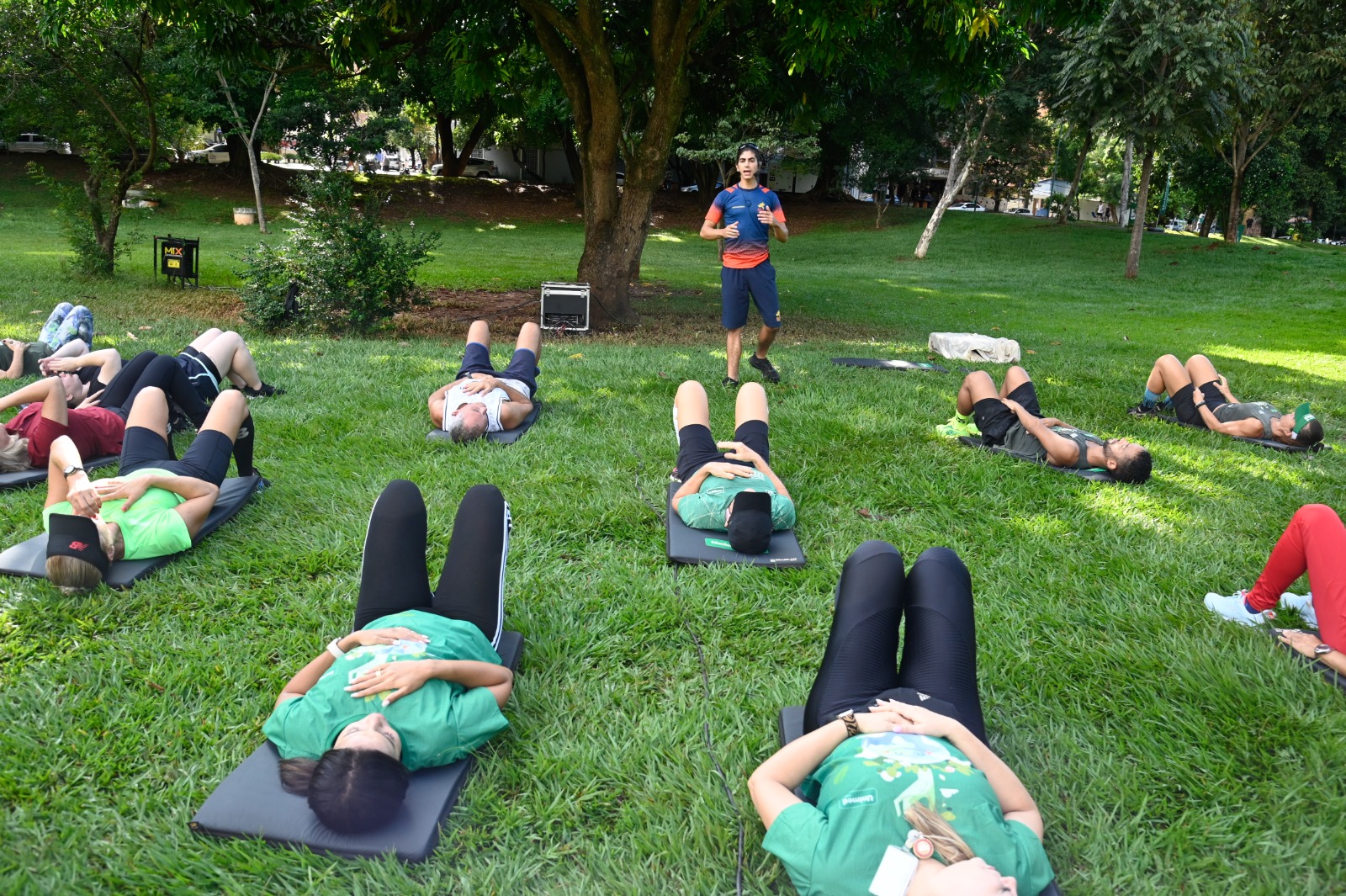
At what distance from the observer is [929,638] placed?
2773 mm

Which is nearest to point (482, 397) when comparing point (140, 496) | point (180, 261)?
point (140, 496)

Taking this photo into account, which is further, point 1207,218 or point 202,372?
point 1207,218

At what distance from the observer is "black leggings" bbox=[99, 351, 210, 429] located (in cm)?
518

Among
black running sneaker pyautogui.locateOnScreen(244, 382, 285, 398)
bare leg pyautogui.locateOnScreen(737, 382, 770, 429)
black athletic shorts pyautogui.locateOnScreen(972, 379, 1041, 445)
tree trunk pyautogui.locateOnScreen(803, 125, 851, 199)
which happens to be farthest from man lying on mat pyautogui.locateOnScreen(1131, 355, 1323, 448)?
tree trunk pyautogui.locateOnScreen(803, 125, 851, 199)

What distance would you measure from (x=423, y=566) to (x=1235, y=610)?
11.8ft

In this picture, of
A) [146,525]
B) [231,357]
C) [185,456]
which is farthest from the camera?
[231,357]

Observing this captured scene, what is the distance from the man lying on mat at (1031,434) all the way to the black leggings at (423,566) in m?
4.01

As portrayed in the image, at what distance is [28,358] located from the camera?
22.9 ft

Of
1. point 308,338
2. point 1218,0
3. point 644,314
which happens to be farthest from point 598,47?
point 1218,0

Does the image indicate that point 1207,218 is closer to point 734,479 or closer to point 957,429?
point 957,429

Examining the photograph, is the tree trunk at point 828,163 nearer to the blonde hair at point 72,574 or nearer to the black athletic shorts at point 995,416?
the black athletic shorts at point 995,416

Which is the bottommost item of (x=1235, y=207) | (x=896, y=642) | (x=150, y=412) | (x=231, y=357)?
(x=896, y=642)

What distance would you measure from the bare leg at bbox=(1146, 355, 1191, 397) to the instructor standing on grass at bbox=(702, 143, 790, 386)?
337 centimetres

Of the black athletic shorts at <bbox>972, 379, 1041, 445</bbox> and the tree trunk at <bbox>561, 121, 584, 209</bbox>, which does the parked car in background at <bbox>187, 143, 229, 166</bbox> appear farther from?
the black athletic shorts at <bbox>972, 379, 1041, 445</bbox>
